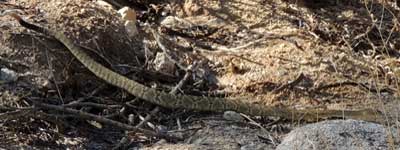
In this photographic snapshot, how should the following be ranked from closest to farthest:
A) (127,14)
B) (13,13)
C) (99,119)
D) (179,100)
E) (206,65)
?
(99,119)
(179,100)
(13,13)
(206,65)
(127,14)

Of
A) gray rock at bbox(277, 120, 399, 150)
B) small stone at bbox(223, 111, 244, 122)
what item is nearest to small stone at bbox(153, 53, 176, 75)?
small stone at bbox(223, 111, 244, 122)

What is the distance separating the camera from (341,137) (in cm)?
349

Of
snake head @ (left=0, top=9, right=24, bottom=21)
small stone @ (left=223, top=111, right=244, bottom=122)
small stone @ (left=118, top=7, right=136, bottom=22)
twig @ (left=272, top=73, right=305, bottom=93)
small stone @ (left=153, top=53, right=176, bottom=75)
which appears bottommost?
small stone @ (left=223, top=111, right=244, bottom=122)

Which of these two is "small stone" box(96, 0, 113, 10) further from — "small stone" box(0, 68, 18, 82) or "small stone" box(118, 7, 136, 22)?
"small stone" box(0, 68, 18, 82)

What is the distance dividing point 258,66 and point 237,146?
1.10 metres

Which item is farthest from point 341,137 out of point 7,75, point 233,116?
point 7,75

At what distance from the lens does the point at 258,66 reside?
16.3ft

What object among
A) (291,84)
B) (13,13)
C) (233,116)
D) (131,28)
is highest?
(13,13)

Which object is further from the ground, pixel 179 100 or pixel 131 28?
pixel 131 28

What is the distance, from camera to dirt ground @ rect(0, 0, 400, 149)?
13.4 feet

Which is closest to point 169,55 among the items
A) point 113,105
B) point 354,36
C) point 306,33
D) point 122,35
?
point 122,35

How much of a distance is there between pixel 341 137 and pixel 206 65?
165 centimetres

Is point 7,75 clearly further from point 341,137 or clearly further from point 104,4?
point 341,137

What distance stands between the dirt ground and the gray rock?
311 millimetres
